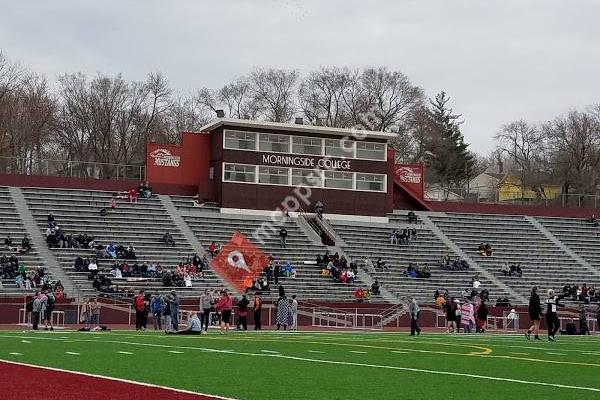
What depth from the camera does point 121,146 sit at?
3159 inches

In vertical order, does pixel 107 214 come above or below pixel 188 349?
above

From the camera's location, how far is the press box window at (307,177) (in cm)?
5947

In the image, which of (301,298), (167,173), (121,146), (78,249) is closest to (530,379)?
(301,298)

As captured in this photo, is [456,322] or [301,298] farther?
[301,298]

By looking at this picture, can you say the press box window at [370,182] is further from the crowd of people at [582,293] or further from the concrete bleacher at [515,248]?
the crowd of people at [582,293]

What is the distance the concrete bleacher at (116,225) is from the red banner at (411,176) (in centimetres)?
A: 1644

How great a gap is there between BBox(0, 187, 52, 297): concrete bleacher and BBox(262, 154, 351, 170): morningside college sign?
47.1 ft

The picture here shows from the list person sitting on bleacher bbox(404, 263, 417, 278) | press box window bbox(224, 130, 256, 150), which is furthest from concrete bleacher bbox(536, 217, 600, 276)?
press box window bbox(224, 130, 256, 150)

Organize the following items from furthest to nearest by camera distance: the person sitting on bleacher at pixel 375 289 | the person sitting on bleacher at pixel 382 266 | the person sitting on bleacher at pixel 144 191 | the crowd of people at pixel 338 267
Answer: the person sitting on bleacher at pixel 144 191 → the person sitting on bleacher at pixel 382 266 → the crowd of people at pixel 338 267 → the person sitting on bleacher at pixel 375 289

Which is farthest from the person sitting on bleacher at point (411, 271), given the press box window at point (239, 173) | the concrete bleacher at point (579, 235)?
the concrete bleacher at point (579, 235)

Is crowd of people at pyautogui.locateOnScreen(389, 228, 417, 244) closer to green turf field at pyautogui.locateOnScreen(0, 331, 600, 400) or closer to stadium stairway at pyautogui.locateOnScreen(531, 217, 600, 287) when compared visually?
stadium stairway at pyautogui.locateOnScreen(531, 217, 600, 287)

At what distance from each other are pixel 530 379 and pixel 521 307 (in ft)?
117

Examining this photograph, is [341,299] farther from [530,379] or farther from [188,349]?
[530,379]

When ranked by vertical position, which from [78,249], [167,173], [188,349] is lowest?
[188,349]
